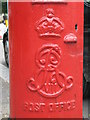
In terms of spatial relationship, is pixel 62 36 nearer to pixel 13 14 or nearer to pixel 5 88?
pixel 13 14

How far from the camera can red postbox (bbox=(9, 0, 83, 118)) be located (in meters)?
1.94

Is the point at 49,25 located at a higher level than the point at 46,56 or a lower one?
higher

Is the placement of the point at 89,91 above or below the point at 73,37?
below

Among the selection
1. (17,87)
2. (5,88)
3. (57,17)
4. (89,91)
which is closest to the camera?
(57,17)

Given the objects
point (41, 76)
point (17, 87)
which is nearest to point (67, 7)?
point (41, 76)

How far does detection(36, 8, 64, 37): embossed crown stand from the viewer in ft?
6.34

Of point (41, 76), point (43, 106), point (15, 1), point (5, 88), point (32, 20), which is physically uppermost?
point (15, 1)

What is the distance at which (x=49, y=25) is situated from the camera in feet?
6.36

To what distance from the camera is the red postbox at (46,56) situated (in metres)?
1.94

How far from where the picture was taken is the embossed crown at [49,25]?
193 cm

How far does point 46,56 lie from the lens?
1969mm

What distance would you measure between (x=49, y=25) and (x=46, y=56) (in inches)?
9.2

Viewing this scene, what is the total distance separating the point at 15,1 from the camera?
2.00 meters

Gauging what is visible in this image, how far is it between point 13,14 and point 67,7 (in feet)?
1.38
